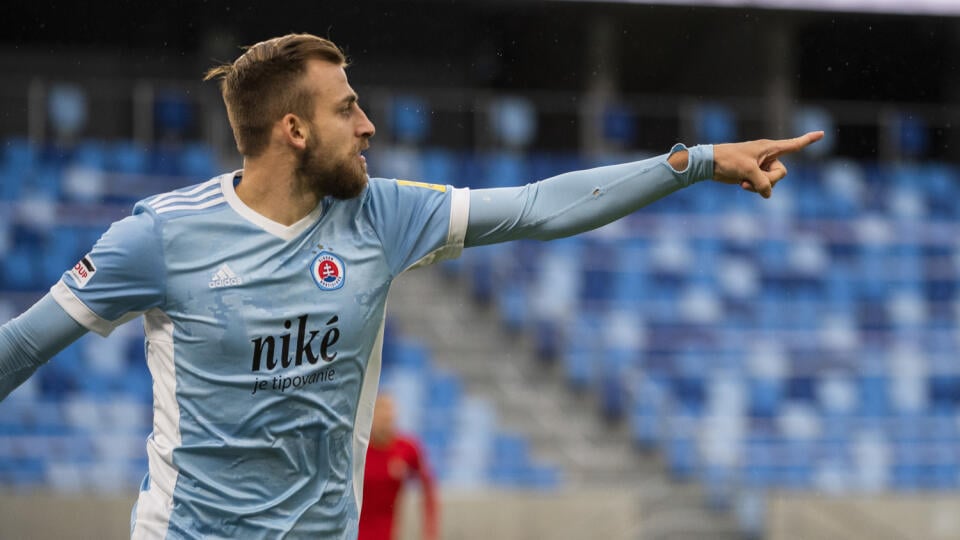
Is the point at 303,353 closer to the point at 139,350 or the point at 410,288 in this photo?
the point at 139,350

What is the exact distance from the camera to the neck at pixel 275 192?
9.47 feet

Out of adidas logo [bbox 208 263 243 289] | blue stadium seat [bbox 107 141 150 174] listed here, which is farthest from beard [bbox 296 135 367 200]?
blue stadium seat [bbox 107 141 150 174]

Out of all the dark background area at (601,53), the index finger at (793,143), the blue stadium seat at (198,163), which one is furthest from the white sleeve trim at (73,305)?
the dark background area at (601,53)

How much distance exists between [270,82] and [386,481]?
4.61 meters

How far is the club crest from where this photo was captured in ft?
9.31

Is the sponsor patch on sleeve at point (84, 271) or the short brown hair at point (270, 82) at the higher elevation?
the short brown hair at point (270, 82)

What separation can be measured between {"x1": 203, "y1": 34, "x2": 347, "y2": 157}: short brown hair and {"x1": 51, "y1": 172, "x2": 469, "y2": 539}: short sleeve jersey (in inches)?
6.6

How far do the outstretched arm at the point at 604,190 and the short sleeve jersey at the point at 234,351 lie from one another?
34 centimetres

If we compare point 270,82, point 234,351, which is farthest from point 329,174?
point 234,351

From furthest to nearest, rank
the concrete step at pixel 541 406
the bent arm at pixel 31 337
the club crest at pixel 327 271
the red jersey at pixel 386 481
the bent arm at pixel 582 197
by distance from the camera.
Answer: the concrete step at pixel 541 406 < the red jersey at pixel 386 481 < the bent arm at pixel 582 197 < the club crest at pixel 327 271 < the bent arm at pixel 31 337

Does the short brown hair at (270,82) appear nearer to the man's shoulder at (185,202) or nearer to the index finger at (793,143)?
the man's shoulder at (185,202)

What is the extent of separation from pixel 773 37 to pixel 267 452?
44.3ft

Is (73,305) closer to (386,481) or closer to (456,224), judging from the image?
(456,224)

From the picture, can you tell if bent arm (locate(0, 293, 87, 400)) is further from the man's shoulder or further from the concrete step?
the concrete step
